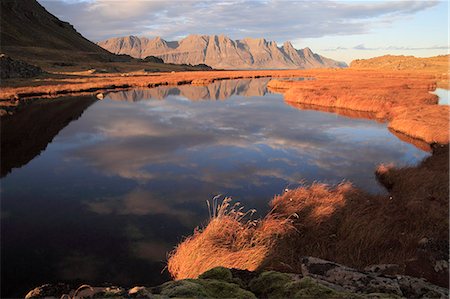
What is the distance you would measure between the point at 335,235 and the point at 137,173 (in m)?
12.9

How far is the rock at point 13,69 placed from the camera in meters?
66.4

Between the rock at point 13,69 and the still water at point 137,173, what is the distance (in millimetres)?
32475

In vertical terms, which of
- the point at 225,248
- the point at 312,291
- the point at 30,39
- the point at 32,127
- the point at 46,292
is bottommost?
the point at 225,248

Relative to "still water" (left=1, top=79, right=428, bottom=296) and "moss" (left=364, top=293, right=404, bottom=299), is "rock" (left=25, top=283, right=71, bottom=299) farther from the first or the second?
"moss" (left=364, top=293, right=404, bottom=299)

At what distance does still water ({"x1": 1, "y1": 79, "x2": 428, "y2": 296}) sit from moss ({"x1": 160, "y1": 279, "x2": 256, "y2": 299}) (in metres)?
5.43

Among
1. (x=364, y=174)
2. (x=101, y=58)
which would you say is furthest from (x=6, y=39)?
(x=364, y=174)

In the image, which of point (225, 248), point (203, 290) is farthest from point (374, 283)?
point (225, 248)

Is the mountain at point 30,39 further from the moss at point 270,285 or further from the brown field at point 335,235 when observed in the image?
the moss at point 270,285

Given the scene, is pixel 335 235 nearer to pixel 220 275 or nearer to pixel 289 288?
pixel 220 275

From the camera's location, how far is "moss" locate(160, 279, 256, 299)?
507 centimetres

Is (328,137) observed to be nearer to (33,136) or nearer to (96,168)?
(96,168)

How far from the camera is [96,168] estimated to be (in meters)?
21.6

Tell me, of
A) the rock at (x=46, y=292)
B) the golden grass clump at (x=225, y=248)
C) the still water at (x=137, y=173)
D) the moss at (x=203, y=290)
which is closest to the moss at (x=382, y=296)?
the moss at (x=203, y=290)

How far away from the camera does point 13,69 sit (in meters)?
69.1
